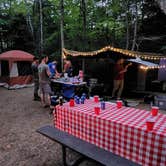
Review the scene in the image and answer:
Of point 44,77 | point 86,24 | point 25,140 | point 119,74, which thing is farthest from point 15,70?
point 25,140

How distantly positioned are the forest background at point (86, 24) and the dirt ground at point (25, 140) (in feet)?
20.3

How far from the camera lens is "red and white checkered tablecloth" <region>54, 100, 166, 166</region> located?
6.99 ft

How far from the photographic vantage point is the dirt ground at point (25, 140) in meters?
3.03

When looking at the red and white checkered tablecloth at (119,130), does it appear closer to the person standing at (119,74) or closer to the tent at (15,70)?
the person standing at (119,74)

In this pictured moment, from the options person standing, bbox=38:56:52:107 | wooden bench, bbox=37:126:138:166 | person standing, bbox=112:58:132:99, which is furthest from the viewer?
person standing, bbox=112:58:132:99

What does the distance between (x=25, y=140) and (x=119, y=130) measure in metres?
2.17

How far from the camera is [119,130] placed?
2.41 metres

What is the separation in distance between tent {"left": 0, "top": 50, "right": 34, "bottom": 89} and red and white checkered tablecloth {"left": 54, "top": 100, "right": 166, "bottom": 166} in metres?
7.60

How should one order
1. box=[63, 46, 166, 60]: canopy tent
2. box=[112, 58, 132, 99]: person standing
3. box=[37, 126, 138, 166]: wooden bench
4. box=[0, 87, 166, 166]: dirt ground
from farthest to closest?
box=[112, 58, 132, 99]: person standing < box=[63, 46, 166, 60]: canopy tent < box=[0, 87, 166, 166]: dirt ground < box=[37, 126, 138, 166]: wooden bench

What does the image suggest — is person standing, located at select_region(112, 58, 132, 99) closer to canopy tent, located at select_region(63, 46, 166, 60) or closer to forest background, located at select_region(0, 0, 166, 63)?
canopy tent, located at select_region(63, 46, 166, 60)

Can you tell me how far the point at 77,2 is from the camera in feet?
40.7

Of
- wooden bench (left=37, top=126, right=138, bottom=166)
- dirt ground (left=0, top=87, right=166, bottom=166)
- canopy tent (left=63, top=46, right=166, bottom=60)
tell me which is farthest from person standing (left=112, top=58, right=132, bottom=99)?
wooden bench (left=37, top=126, right=138, bottom=166)

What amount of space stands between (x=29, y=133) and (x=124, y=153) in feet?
7.85

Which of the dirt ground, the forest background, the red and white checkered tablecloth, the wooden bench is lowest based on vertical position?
the dirt ground
